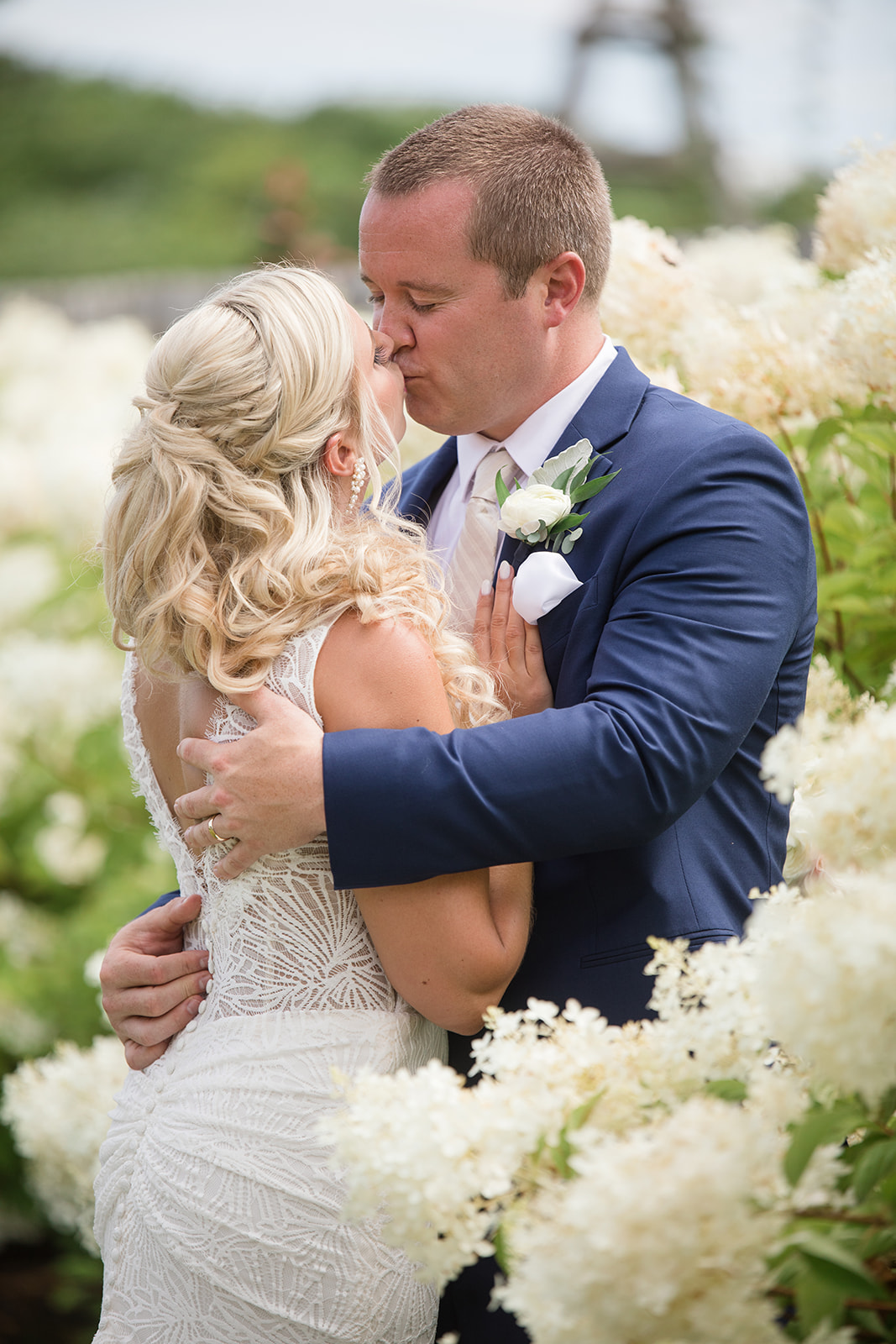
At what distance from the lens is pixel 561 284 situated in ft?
7.81

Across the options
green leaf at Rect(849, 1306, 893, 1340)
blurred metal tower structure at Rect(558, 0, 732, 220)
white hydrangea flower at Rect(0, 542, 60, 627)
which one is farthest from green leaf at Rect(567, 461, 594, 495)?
blurred metal tower structure at Rect(558, 0, 732, 220)

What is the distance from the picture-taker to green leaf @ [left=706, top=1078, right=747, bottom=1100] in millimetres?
1252

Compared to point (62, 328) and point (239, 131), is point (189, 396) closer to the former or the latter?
point (62, 328)

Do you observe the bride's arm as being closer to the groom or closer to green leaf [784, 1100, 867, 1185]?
the groom

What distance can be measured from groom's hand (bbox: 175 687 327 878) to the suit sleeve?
0.04m

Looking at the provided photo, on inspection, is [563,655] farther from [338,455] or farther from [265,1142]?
[265,1142]

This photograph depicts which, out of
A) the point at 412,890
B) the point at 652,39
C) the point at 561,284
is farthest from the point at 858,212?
the point at 652,39

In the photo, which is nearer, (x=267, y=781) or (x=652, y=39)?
(x=267, y=781)

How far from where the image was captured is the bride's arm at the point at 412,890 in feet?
6.03

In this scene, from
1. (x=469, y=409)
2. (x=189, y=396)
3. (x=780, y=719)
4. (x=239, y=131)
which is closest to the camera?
(x=189, y=396)

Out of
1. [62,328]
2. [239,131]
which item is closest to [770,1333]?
[62,328]

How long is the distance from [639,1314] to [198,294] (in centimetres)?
1111

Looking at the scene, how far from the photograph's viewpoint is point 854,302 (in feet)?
7.44

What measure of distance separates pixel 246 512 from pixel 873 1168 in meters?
1.27
